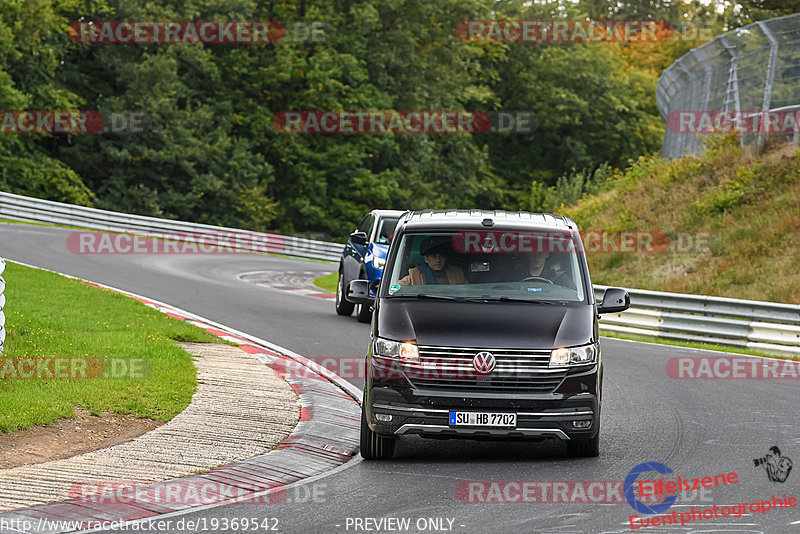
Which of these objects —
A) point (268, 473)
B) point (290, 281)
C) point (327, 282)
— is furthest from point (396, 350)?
point (327, 282)

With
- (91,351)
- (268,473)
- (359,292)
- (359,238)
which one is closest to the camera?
(268,473)

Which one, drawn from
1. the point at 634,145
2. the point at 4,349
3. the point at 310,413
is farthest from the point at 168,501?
the point at 634,145

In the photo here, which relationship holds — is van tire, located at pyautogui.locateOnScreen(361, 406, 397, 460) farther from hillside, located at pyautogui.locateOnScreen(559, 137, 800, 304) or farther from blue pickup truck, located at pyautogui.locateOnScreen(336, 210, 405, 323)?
hillside, located at pyautogui.locateOnScreen(559, 137, 800, 304)

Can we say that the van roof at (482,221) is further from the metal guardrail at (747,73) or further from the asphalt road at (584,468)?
the metal guardrail at (747,73)

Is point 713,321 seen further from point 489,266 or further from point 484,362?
point 484,362

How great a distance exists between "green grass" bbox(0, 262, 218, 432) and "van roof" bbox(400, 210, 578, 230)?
2936 mm

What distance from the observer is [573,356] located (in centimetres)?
850

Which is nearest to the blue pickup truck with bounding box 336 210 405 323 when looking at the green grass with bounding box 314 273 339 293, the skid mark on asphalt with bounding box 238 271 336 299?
the skid mark on asphalt with bounding box 238 271 336 299

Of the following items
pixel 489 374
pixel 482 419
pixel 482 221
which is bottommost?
pixel 482 419

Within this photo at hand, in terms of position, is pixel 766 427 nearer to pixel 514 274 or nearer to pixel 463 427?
pixel 514 274

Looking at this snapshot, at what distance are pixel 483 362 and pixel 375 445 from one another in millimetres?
1186

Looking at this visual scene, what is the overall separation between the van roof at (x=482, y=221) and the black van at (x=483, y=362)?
56 centimetres

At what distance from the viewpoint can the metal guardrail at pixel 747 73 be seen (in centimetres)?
2442

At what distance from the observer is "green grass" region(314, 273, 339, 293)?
27094 mm
